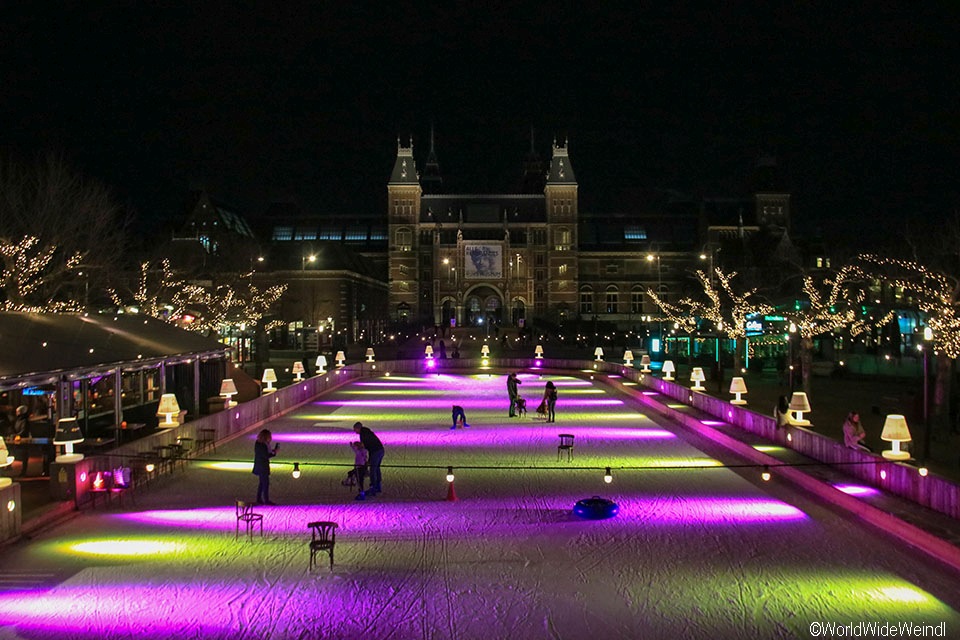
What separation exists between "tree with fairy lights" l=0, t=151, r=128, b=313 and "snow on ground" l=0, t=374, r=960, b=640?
56.8ft

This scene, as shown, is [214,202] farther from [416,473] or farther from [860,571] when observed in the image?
[860,571]

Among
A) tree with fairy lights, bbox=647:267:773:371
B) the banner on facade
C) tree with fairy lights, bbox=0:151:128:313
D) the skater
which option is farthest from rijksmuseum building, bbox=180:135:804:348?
the skater

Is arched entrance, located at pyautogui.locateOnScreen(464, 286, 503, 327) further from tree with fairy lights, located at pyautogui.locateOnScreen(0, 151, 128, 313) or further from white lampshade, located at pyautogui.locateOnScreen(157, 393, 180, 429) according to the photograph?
white lampshade, located at pyautogui.locateOnScreen(157, 393, 180, 429)

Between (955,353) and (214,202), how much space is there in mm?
75104

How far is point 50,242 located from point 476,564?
93.9 ft

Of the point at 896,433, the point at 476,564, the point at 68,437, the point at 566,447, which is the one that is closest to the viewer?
the point at 476,564

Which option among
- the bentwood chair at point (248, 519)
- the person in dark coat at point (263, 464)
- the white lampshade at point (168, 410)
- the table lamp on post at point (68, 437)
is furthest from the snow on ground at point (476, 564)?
the white lampshade at point (168, 410)

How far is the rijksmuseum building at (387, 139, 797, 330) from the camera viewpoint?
94750mm

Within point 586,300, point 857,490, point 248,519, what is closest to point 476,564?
point 248,519

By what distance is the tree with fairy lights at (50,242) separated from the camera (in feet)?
103

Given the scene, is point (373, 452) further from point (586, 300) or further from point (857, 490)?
point (586, 300)

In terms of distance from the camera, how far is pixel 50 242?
33.8 metres

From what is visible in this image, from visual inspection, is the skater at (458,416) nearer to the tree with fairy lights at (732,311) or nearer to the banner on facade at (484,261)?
the tree with fairy lights at (732,311)

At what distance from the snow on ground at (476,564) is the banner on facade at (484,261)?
76109mm
